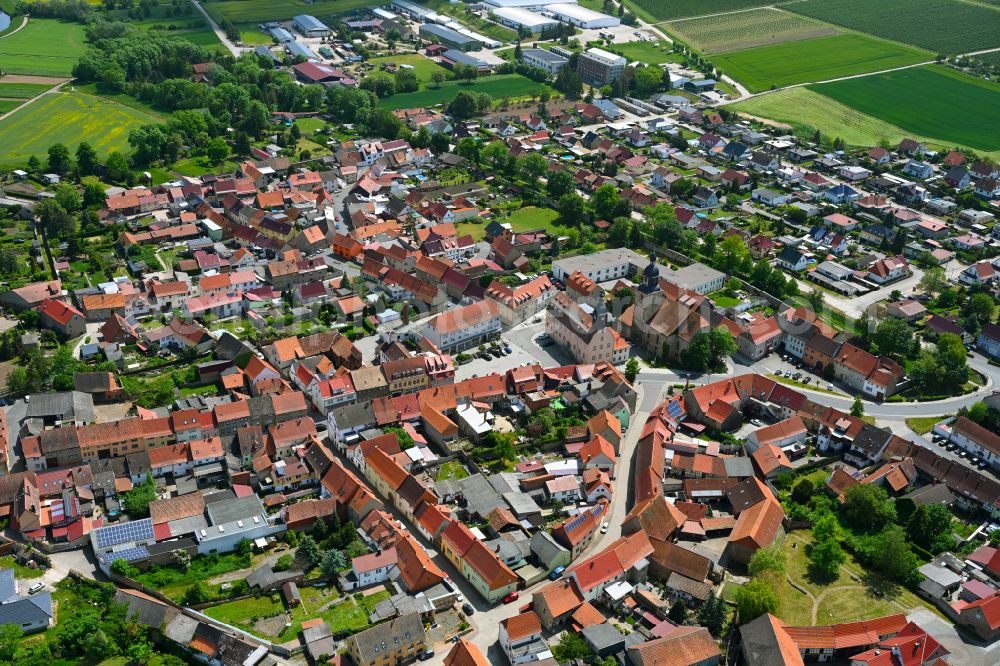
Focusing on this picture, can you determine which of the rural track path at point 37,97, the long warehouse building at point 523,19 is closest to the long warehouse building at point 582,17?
the long warehouse building at point 523,19

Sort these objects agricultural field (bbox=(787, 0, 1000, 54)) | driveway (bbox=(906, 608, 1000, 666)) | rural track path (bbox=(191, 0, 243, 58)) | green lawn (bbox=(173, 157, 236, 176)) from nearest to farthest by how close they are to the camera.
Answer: driveway (bbox=(906, 608, 1000, 666)) → green lawn (bbox=(173, 157, 236, 176)) → rural track path (bbox=(191, 0, 243, 58)) → agricultural field (bbox=(787, 0, 1000, 54))

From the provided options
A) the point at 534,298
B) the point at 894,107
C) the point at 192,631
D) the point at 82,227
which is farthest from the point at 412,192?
the point at 894,107

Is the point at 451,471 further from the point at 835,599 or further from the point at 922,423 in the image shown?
the point at 922,423

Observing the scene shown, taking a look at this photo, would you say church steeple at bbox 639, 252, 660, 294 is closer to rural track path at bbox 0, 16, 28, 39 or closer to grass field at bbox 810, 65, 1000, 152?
grass field at bbox 810, 65, 1000, 152

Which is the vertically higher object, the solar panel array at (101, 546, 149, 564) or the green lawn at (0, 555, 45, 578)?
the solar panel array at (101, 546, 149, 564)

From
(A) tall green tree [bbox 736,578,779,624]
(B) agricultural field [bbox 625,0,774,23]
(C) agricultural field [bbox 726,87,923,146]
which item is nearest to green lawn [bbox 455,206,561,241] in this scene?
(C) agricultural field [bbox 726,87,923,146]
